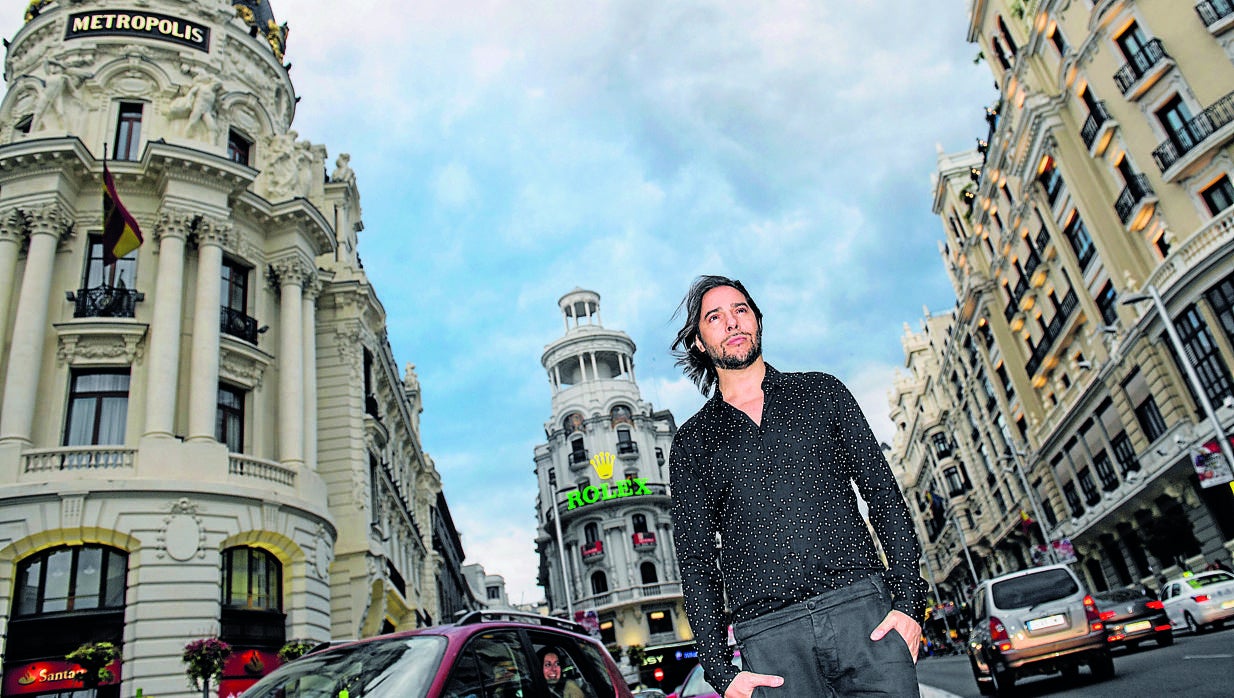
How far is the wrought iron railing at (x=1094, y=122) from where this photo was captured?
3234 centimetres

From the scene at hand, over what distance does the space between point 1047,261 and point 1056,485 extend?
12.8 meters

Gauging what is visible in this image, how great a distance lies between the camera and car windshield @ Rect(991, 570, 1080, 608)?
11680mm

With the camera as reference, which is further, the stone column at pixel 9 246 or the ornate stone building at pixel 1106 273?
the ornate stone building at pixel 1106 273

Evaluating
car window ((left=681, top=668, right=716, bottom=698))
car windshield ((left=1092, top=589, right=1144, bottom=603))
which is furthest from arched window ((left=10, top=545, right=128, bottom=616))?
car windshield ((left=1092, top=589, right=1144, bottom=603))

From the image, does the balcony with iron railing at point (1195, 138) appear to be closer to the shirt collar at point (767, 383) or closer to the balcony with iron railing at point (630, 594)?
the shirt collar at point (767, 383)

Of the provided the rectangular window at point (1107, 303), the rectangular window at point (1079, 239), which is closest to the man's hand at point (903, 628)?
the rectangular window at point (1107, 303)

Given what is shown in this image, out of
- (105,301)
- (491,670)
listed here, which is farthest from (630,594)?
(491,670)

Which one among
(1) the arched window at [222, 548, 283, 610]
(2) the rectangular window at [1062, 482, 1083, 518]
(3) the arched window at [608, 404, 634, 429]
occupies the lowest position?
(1) the arched window at [222, 548, 283, 610]

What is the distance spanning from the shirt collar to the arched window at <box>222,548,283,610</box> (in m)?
19.5

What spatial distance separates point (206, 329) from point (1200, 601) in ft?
80.5

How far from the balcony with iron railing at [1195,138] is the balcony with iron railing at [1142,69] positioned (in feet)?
6.61

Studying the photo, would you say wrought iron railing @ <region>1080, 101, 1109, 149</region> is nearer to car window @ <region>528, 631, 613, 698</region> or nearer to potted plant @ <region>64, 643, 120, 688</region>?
car window @ <region>528, 631, 613, 698</region>

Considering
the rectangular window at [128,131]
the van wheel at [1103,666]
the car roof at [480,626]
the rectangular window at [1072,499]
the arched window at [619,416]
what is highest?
the arched window at [619,416]

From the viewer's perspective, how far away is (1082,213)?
3419cm
